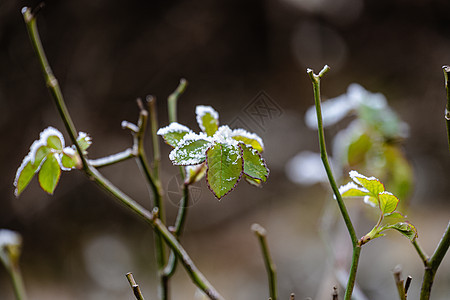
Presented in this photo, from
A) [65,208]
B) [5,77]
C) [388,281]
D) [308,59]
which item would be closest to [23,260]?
[65,208]

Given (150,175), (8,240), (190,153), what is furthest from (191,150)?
(8,240)

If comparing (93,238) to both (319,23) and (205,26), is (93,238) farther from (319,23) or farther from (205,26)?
(319,23)

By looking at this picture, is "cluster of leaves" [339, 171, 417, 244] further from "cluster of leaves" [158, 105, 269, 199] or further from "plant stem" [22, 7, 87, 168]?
"plant stem" [22, 7, 87, 168]

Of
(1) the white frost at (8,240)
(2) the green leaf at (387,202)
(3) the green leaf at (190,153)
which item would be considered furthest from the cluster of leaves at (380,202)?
(1) the white frost at (8,240)

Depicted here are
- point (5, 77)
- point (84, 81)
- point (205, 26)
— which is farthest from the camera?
point (205, 26)

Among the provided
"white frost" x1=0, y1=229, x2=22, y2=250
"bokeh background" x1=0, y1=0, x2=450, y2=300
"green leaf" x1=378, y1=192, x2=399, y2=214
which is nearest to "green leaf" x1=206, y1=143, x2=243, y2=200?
"green leaf" x1=378, y1=192, x2=399, y2=214

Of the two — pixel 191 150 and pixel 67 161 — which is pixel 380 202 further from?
pixel 67 161

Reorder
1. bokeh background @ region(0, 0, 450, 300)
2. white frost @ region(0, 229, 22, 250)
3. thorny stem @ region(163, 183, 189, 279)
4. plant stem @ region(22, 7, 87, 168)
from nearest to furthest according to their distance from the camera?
plant stem @ region(22, 7, 87, 168)
thorny stem @ region(163, 183, 189, 279)
white frost @ region(0, 229, 22, 250)
bokeh background @ region(0, 0, 450, 300)
